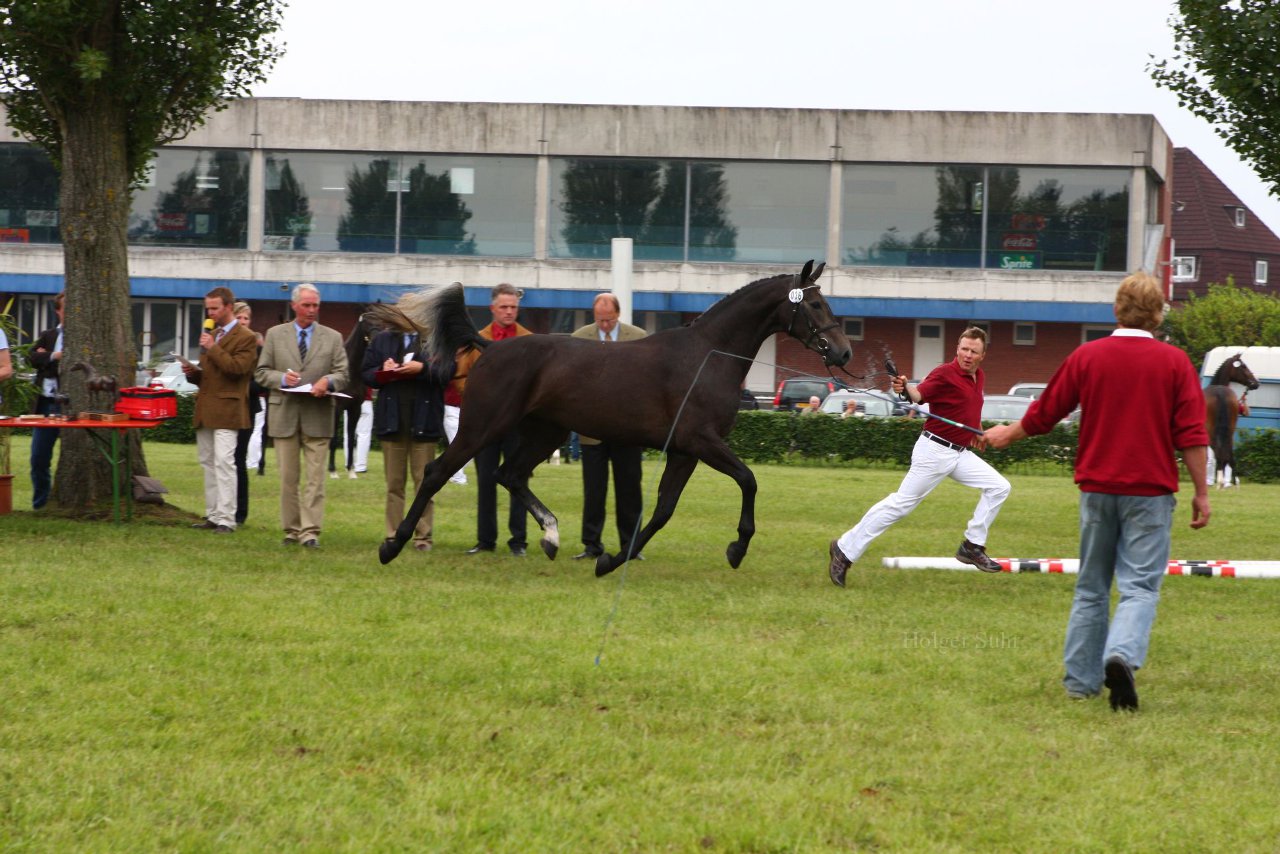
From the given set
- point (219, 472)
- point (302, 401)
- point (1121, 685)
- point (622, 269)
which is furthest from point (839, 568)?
point (622, 269)

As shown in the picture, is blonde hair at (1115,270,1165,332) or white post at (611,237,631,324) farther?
white post at (611,237,631,324)

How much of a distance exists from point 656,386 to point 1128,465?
175 inches

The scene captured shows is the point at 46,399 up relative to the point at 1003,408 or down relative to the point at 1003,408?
up

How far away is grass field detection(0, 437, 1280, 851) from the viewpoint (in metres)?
4.65

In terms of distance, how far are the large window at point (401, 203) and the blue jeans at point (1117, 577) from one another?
3719 cm

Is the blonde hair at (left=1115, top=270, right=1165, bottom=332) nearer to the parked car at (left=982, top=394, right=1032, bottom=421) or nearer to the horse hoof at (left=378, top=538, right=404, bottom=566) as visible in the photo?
the horse hoof at (left=378, top=538, right=404, bottom=566)

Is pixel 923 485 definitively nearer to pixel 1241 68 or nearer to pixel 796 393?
pixel 1241 68

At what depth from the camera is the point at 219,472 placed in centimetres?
1199

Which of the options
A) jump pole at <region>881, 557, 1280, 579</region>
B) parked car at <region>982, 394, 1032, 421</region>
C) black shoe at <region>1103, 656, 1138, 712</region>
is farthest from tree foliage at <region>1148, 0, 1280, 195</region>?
parked car at <region>982, 394, 1032, 421</region>

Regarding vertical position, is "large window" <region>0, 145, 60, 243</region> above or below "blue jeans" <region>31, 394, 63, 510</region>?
above

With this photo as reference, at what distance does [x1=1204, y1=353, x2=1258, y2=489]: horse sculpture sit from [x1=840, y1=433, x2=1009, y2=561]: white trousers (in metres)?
11.1

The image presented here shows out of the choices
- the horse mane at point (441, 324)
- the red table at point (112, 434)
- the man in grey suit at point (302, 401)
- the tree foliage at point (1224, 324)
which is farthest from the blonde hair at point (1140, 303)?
the tree foliage at point (1224, 324)

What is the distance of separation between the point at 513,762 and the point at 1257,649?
4.65 m

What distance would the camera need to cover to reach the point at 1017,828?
4684 mm
